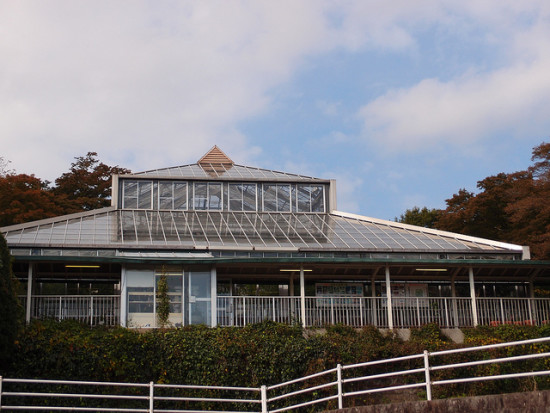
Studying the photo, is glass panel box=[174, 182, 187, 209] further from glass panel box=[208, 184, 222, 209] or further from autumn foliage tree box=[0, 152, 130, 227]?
autumn foliage tree box=[0, 152, 130, 227]

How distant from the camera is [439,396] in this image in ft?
52.5

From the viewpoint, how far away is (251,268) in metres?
24.4

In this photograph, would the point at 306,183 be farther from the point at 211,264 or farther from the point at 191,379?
the point at 191,379

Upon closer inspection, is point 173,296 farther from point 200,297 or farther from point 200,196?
point 200,196

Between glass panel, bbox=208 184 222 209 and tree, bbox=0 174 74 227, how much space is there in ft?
36.7

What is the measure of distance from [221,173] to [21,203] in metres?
12.1

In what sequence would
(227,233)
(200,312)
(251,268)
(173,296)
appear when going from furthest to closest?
(227,233) → (251,268) → (173,296) → (200,312)

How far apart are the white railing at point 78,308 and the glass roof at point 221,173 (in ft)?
32.9

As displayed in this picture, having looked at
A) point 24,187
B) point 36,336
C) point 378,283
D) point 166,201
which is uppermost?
point 24,187

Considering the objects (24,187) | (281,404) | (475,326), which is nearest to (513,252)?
(475,326)

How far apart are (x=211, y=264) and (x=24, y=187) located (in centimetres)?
2181

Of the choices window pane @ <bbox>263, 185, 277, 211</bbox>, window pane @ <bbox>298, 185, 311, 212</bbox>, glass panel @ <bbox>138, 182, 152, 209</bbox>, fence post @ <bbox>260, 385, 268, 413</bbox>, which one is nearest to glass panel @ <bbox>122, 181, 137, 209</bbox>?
glass panel @ <bbox>138, 182, 152, 209</bbox>

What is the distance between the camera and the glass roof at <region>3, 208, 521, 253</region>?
79.9 feet

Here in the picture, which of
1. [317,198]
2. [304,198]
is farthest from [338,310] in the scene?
[317,198]
